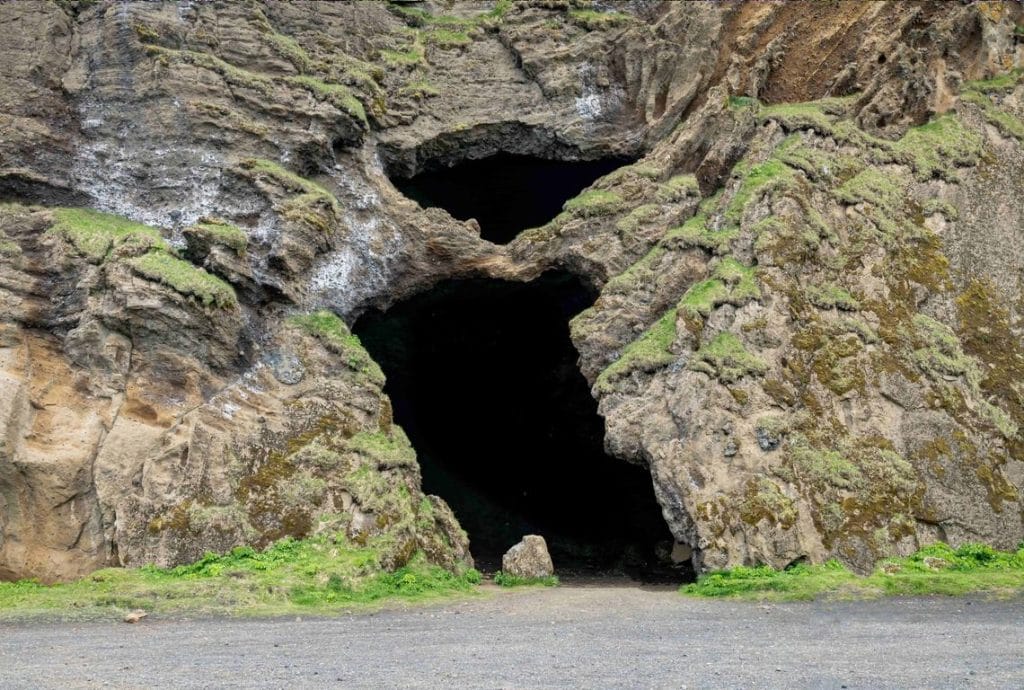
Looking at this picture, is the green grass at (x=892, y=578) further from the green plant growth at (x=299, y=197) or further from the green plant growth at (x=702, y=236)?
the green plant growth at (x=299, y=197)

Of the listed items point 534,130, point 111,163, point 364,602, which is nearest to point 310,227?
point 111,163

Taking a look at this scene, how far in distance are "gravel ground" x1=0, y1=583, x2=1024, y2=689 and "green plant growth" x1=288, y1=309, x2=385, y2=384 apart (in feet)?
20.0

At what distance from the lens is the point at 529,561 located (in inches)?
731

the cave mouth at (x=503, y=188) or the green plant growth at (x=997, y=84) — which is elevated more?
the green plant growth at (x=997, y=84)

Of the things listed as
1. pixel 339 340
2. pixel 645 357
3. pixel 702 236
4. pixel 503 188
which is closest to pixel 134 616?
pixel 339 340

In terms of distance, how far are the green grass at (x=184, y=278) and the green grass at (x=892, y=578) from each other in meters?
10.3

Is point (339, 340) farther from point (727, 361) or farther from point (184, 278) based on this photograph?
point (727, 361)

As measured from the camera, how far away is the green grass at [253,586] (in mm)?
14516

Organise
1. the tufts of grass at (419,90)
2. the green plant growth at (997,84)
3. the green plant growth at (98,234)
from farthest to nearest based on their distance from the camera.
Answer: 1. the tufts of grass at (419,90)
2. the green plant growth at (997,84)
3. the green plant growth at (98,234)

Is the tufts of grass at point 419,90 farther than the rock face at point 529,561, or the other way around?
the tufts of grass at point 419,90

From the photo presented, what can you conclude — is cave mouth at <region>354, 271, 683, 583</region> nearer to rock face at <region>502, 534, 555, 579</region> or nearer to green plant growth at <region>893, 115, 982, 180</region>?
rock face at <region>502, 534, 555, 579</region>

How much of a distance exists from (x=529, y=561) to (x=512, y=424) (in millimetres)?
8816

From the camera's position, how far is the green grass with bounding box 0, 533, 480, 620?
14.5 m

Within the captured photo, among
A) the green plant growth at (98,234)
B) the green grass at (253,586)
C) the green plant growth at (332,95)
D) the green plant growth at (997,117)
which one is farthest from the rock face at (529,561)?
the green plant growth at (997,117)
